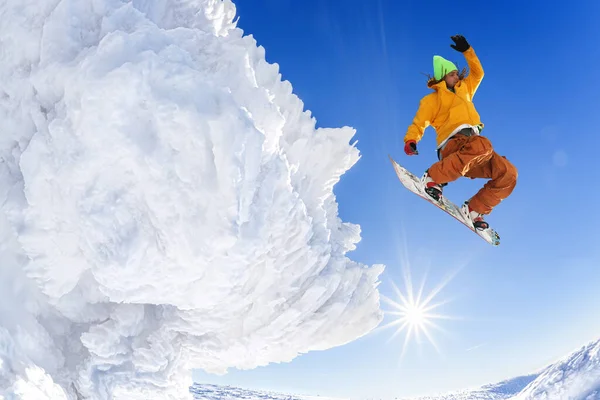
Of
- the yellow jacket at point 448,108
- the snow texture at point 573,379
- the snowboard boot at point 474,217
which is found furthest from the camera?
the snow texture at point 573,379

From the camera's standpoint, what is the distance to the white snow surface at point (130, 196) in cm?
638

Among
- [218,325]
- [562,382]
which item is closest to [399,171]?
[218,325]

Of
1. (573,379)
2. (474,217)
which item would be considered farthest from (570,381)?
A: (474,217)

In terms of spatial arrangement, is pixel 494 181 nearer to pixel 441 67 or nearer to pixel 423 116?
pixel 423 116

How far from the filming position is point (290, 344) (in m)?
9.46

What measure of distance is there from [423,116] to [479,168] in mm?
1435

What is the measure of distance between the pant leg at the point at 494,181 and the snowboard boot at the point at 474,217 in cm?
17

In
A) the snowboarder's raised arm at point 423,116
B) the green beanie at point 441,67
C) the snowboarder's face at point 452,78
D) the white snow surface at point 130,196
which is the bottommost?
the white snow surface at point 130,196

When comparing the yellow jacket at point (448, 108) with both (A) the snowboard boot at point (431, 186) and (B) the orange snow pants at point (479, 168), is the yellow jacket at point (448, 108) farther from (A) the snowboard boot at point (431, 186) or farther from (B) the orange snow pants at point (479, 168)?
(A) the snowboard boot at point (431, 186)

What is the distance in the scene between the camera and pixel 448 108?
7.87 m

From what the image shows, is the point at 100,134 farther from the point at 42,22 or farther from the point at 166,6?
the point at 166,6

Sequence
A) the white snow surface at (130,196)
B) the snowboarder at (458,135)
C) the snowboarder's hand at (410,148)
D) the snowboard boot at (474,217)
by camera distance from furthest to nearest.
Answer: the snowboard boot at (474,217), the snowboarder at (458,135), the snowboarder's hand at (410,148), the white snow surface at (130,196)

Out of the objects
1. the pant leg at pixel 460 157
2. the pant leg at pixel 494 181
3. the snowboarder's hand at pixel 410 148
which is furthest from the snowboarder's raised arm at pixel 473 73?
the snowboarder's hand at pixel 410 148

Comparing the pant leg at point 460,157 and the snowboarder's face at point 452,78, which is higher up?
the snowboarder's face at point 452,78
